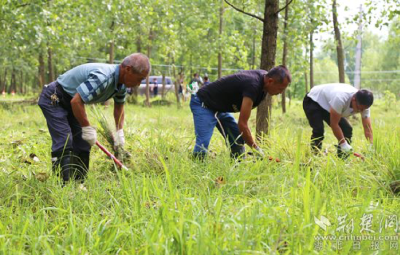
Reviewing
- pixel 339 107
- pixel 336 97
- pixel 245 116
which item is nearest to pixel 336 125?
pixel 339 107

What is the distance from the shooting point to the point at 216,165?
10.9ft

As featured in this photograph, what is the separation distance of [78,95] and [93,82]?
6.5 inches

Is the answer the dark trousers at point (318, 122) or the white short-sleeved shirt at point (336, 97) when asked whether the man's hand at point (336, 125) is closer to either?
the white short-sleeved shirt at point (336, 97)

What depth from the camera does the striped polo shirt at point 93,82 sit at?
317cm

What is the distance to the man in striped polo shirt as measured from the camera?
3.18 metres

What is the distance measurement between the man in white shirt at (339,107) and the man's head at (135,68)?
192 centimetres

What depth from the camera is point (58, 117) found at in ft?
11.1

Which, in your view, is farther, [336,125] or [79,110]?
[336,125]

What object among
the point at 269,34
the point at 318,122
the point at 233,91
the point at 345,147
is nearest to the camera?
the point at 233,91

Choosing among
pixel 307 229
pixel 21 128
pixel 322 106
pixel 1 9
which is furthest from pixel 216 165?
pixel 1 9

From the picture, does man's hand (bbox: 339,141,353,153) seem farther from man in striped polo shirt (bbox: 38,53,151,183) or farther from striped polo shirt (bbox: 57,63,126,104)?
striped polo shirt (bbox: 57,63,126,104)

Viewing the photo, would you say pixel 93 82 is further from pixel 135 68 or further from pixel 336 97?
pixel 336 97

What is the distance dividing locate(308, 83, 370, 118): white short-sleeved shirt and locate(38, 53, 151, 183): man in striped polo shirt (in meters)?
2.44

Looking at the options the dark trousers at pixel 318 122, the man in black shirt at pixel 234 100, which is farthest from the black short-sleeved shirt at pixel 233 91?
the dark trousers at pixel 318 122
